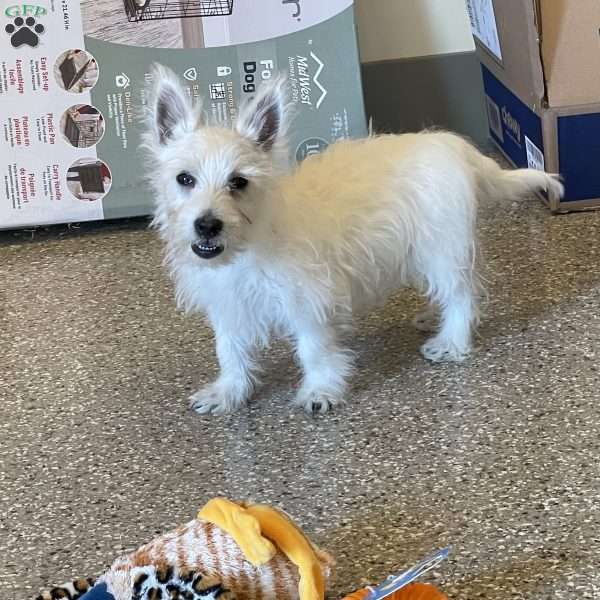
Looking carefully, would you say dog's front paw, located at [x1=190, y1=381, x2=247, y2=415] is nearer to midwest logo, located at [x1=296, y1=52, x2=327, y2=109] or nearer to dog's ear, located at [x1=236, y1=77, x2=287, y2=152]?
dog's ear, located at [x1=236, y1=77, x2=287, y2=152]

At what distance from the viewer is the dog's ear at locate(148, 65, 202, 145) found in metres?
1.56

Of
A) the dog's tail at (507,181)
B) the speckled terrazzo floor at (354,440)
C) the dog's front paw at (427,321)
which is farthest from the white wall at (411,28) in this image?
the dog's front paw at (427,321)

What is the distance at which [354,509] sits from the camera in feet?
4.59

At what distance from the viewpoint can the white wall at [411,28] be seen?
2807 mm

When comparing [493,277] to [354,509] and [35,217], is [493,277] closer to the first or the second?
[354,509]

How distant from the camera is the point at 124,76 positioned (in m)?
2.50

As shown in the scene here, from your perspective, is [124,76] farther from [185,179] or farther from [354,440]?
[354,440]

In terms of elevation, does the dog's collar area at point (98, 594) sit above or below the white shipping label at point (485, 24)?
below

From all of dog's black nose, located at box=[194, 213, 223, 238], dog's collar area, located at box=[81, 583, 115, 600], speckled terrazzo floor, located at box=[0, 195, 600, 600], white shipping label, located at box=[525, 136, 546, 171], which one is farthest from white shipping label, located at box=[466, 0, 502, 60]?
Result: dog's collar area, located at box=[81, 583, 115, 600]

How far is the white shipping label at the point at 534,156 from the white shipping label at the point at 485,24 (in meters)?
0.28

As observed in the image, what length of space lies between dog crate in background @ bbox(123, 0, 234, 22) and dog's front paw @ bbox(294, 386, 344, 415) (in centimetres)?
122

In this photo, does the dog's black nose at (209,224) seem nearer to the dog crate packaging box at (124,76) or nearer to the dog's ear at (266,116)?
the dog's ear at (266,116)

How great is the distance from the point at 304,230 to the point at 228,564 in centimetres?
71

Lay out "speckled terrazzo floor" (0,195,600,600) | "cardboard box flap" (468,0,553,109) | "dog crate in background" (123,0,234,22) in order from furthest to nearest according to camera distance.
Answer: "dog crate in background" (123,0,234,22), "cardboard box flap" (468,0,553,109), "speckled terrazzo floor" (0,195,600,600)
